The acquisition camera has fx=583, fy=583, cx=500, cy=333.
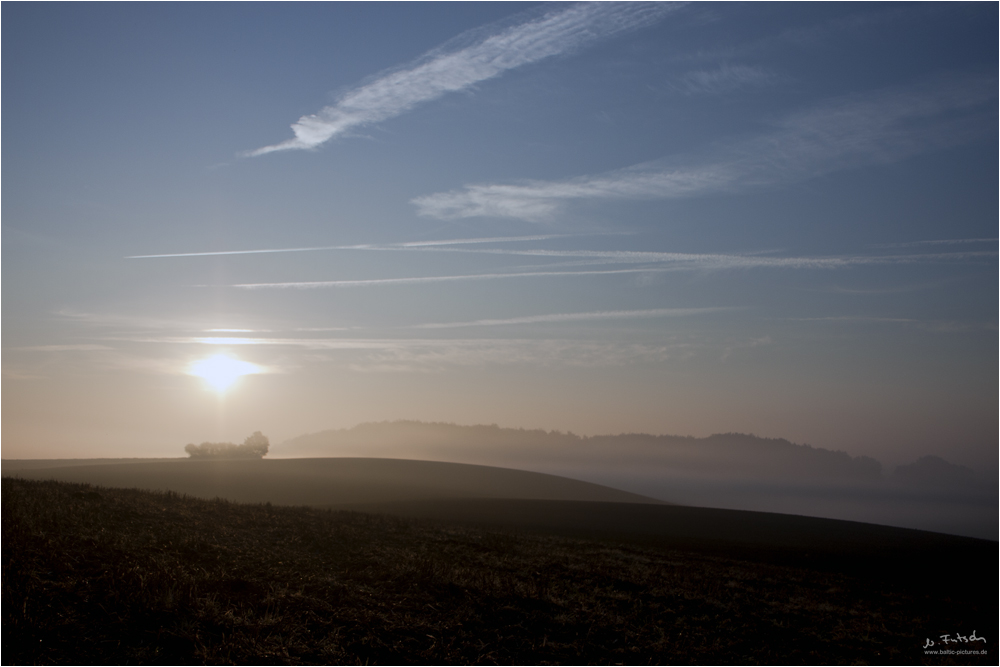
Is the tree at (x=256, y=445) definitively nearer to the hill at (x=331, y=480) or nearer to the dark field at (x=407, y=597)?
the hill at (x=331, y=480)

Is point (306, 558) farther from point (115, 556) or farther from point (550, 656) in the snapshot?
point (550, 656)

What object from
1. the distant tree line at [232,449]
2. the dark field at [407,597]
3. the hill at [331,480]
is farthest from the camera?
the distant tree line at [232,449]

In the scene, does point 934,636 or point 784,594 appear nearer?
point 934,636

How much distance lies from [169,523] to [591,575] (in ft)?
47.3

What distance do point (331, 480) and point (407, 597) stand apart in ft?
180

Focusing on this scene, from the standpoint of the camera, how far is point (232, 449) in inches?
4013

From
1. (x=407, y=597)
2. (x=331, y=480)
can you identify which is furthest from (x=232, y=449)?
(x=407, y=597)

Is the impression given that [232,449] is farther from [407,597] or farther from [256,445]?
[407,597]

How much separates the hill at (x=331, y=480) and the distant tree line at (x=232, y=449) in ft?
62.2

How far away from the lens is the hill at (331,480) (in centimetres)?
5388

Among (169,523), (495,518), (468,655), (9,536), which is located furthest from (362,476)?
(468,655)

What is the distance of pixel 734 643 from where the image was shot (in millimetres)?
13133

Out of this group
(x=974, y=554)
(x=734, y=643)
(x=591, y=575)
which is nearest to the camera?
(x=734, y=643)

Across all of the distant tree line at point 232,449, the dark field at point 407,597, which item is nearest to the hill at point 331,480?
the distant tree line at point 232,449
